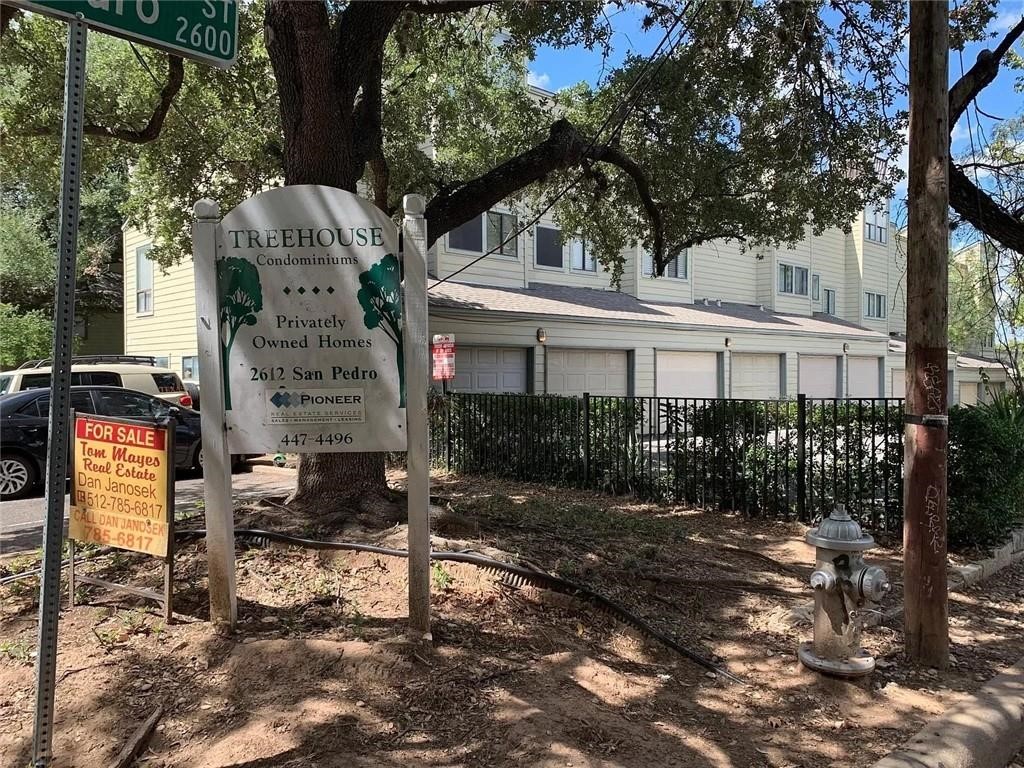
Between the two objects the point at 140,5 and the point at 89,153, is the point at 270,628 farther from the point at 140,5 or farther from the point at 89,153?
the point at 89,153

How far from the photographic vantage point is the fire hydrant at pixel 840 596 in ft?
12.9

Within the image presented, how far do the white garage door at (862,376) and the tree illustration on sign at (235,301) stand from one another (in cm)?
2573

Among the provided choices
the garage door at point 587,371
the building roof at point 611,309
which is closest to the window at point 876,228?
the building roof at point 611,309

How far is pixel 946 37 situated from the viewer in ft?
13.6

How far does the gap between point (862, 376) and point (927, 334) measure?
2497 cm

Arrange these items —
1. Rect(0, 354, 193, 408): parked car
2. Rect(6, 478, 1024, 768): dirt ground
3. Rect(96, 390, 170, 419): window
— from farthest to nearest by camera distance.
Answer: Rect(0, 354, 193, 408): parked car, Rect(96, 390, 170, 419): window, Rect(6, 478, 1024, 768): dirt ground

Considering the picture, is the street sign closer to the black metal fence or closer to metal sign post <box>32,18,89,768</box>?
metal sign post <box>32,18,89,768</box>

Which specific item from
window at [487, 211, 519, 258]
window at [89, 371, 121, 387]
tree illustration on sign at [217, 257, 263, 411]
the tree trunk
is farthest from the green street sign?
window at [487, 211, 519, 258]

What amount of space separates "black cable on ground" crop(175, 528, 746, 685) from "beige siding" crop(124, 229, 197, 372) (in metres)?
13.0

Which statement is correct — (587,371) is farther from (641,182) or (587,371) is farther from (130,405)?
(130,405)

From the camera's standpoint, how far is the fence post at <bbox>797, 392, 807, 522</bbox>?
26.3 feet

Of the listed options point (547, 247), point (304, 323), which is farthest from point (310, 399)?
point (547, 247)

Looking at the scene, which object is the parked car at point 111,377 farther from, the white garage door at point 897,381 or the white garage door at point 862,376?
the white garage door at point 897,381

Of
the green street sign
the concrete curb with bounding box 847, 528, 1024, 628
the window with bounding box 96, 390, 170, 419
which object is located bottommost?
the concrete curb with bounding box 847, 528, 1024, 628
